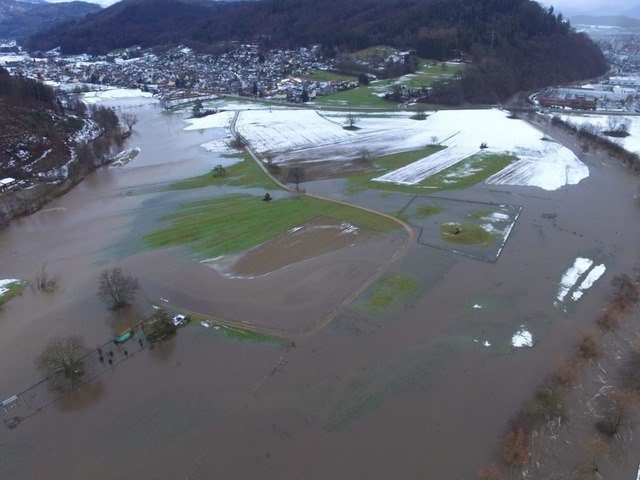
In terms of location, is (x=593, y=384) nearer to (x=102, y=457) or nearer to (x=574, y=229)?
(x=574, y=229)

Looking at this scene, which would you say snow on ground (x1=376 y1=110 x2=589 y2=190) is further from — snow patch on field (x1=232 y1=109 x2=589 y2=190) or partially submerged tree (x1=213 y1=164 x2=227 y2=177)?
partially submerged tree (x1=213 y1=164 x2=227 y2=177)

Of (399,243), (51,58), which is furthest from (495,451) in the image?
(51,58)


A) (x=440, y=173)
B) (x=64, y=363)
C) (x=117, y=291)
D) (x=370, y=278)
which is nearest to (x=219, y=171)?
(x=440, y=173)

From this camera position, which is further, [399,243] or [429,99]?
[429,99]

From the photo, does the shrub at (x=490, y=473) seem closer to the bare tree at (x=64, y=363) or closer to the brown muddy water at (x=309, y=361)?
the brown muddy water at (x=309, y=361)

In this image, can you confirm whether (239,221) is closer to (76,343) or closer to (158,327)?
(158,327)

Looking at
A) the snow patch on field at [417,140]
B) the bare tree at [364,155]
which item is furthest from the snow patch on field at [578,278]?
the bare tree at [364,155]
